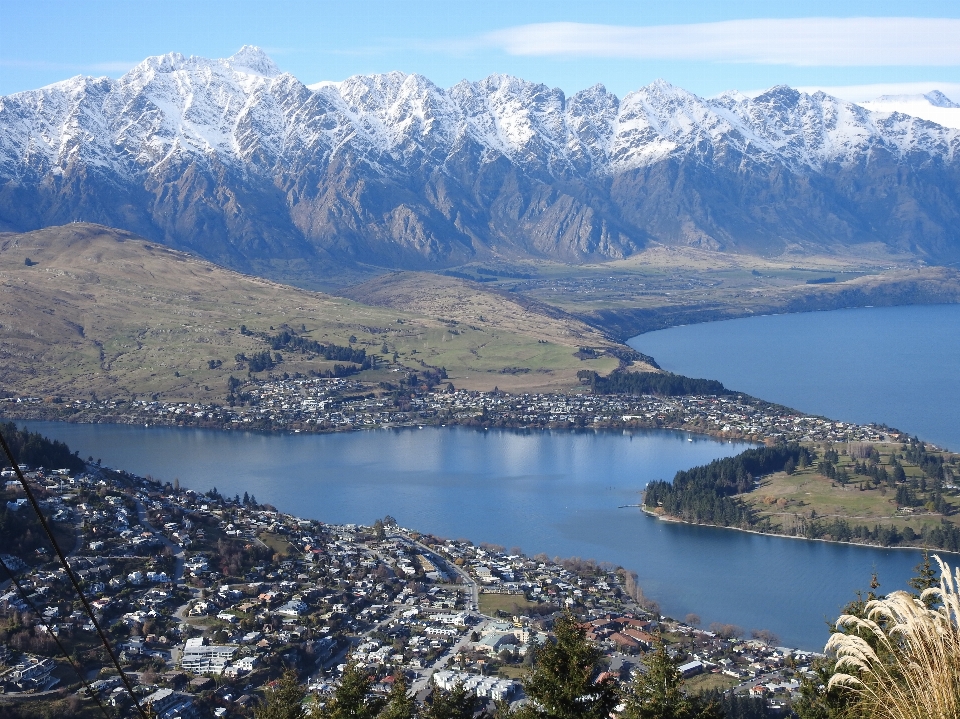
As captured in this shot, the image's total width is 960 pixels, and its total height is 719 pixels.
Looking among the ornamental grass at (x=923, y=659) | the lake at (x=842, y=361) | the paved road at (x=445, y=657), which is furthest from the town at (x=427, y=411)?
the ornamental grass at (x=923, y=659)

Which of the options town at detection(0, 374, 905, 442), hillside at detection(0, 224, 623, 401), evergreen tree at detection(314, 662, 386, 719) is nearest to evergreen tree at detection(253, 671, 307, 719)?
evergreen tree at detection(314, 662, 386, 719)

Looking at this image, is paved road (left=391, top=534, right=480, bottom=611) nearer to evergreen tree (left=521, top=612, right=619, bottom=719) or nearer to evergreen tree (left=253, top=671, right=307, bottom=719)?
evergreen tree (left=253, top=671, right=307, bottom=719)

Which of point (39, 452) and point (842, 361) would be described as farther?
point (842, 361)

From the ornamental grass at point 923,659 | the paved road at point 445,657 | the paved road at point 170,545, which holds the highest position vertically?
the ornamental grass at point 923,659

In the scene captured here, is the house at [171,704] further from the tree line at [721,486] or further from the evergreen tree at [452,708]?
the tree line at [721,486]

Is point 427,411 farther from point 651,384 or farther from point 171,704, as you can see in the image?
point 171,704

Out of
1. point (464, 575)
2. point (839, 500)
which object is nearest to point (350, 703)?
point (464, 575)

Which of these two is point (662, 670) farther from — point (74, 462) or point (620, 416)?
point (620, 416)

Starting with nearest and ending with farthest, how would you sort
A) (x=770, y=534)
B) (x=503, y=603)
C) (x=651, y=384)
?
(x=503, y=603) → (x=770, y=534) → (x=651, y=384)
